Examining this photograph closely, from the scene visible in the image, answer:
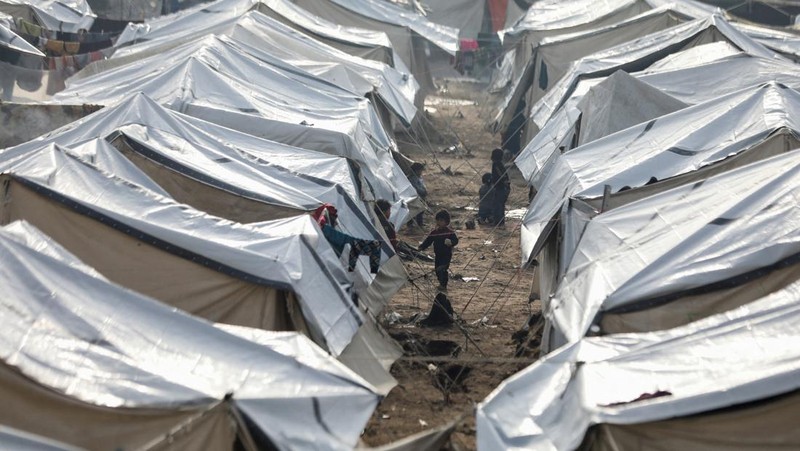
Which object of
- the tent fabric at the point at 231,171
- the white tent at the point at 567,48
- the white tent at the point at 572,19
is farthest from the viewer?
the white tent at the point at 572,19

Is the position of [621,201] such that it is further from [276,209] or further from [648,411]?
[648,411]

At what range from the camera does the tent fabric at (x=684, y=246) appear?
8180mm

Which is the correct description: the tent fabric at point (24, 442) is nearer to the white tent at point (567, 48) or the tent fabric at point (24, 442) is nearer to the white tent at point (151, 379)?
the white tent at point (151, 379)

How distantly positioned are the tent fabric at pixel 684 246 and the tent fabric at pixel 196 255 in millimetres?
1879

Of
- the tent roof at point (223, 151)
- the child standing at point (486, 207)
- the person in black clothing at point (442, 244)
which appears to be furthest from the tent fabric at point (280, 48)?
the person in black clothing at point (442, 244)

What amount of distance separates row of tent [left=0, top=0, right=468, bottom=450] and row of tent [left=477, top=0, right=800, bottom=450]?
134cm

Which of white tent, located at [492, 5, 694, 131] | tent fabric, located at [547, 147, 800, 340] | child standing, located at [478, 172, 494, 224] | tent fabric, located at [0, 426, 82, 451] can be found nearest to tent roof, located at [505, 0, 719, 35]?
white tent, located at [492, 5, 694, 131]

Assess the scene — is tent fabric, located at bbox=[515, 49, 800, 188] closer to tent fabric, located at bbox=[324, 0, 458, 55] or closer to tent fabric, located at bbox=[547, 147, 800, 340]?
tent fabric, located at bbox=[547, 147, 800, 340]

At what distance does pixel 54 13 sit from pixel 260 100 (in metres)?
12.5

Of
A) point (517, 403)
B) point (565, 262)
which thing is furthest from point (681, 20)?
point (517, 403)

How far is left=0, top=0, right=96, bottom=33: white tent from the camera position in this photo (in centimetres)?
2336

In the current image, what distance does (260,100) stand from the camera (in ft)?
48.0

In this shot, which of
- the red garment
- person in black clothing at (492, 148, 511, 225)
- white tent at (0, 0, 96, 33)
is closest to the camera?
person in black clothing at (492, 148, 511, 225)

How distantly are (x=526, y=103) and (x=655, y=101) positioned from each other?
921 cm
